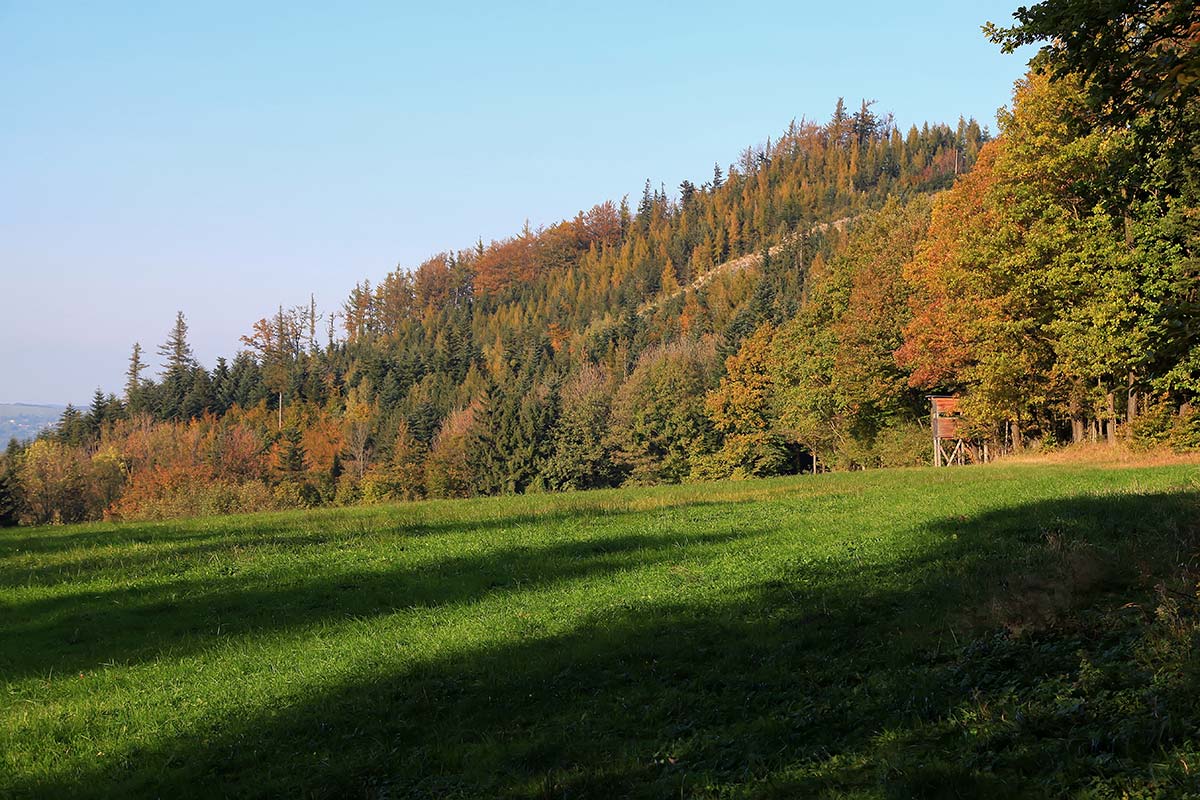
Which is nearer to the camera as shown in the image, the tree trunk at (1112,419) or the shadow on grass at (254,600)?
the shadow on grass at (254,600)

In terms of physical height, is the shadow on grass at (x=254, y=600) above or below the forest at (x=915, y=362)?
below

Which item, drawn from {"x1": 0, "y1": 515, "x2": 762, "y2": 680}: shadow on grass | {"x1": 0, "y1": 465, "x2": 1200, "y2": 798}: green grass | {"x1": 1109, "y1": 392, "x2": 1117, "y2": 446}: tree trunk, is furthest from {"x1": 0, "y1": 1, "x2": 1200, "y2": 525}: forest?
{"x1": 0, "y1": 515, "x2": 762, "y2": 680}: shadow on grass

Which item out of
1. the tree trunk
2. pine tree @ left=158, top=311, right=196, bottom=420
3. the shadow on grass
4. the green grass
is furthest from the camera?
pine tree @ left=158, top=311, right=196, bottom=420

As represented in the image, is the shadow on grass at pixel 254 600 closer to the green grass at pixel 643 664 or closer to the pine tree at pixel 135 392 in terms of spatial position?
the green grass at pixel 643 664

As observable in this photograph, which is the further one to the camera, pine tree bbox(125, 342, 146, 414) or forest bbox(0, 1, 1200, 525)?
pine tree bbox(125, 342, 146, 414)

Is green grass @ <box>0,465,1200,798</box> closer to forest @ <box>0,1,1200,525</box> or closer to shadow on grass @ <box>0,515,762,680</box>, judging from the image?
shadow on grass @ <box>0,515,762,680</box>

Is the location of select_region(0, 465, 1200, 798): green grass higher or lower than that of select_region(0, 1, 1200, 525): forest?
lower

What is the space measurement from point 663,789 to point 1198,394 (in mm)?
37834

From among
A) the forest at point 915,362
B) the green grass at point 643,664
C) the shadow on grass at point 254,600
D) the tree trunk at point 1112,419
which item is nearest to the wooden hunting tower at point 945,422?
the forest at point 915,362

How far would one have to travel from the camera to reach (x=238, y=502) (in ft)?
240

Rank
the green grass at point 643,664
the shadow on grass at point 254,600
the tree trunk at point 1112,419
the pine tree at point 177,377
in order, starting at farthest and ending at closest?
1. the pine tree at point 177,377
2. the tree trunk at point 1112,419
3. the shadow on grass at point 254,600
4. the green grass at point 643,664

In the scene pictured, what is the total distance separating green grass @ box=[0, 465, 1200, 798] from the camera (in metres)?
7.20

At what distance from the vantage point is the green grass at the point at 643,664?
7195 mm

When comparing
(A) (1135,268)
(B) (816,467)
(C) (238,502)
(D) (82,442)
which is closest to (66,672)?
(A) (1135,268)
